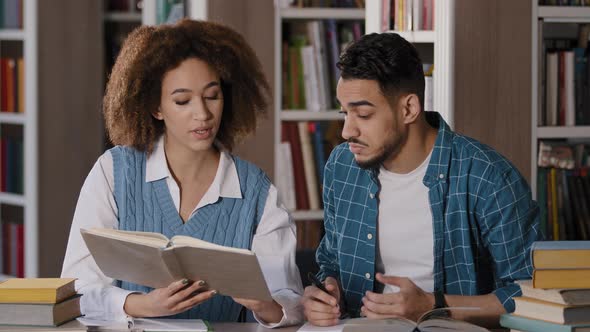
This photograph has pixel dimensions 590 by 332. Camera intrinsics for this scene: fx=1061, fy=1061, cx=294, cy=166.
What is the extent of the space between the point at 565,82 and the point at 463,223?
107 centimetres

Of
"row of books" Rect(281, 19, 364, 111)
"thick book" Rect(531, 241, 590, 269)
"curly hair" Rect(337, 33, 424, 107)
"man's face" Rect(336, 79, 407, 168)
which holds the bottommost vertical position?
"thick book" Rect(531, 241, 590, 269)

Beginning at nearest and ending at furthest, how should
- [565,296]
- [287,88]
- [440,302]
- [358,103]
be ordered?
[565,296] < [440,302] < [358,103] < [287,88]

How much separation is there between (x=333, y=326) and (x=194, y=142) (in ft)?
1.74

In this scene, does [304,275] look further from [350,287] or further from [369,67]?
[369,67]

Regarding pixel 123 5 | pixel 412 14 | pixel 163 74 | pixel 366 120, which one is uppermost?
pixel 123 5

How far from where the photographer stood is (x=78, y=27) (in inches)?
209

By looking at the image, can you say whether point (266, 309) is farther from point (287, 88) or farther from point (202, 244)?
point (287, 88)

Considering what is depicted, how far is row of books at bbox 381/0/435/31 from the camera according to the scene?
10.9 ft

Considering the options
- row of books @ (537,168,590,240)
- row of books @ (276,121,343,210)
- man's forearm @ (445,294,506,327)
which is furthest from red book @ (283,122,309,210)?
man's forearm @ (445,294,506,327)

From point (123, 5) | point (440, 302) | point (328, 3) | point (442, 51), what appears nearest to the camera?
point (440, 302)

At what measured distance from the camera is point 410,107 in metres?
2.52

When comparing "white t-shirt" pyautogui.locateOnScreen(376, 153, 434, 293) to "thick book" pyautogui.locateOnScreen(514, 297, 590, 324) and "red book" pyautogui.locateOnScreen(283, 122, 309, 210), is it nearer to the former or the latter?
"thick book" pyautogui.locateOnScreen(514, 297, 590, 324)

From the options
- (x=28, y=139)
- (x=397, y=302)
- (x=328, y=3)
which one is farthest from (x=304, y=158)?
(x=397, y=302)

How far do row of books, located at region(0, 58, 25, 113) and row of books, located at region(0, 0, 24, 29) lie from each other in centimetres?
17
